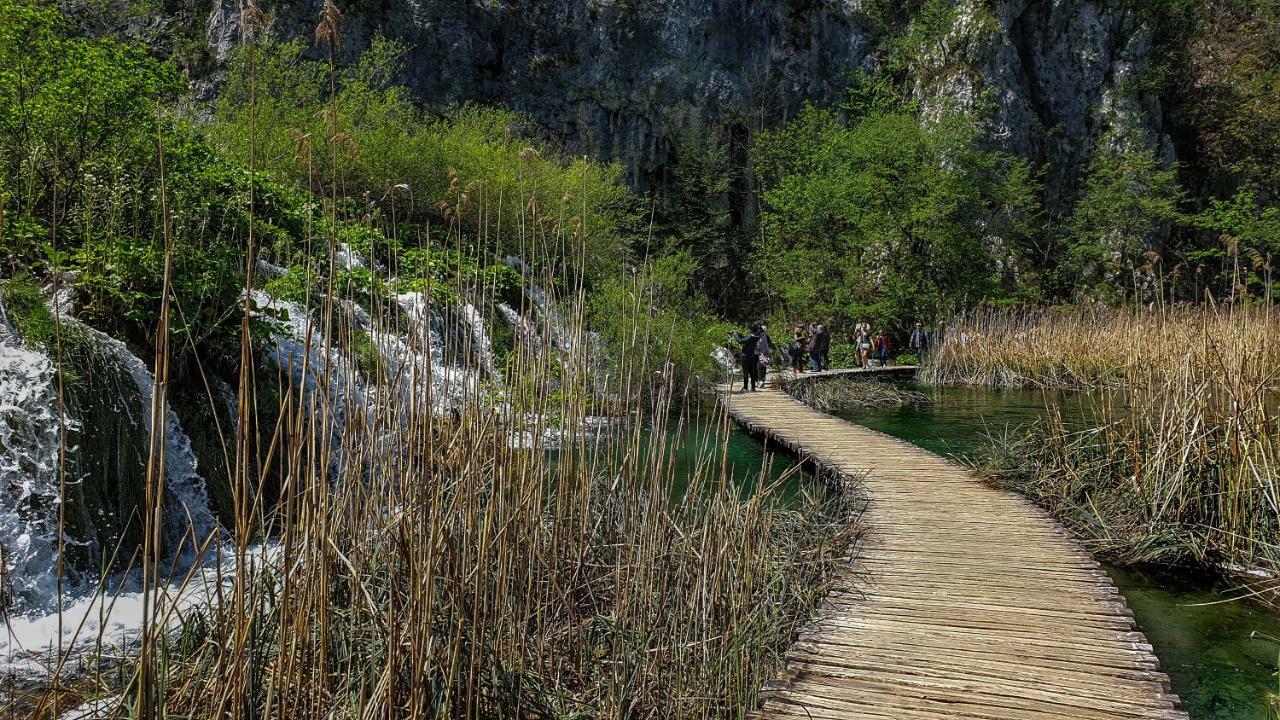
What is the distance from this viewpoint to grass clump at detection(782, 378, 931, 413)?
Answer: 1187 cm

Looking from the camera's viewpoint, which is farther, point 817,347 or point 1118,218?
point 1118,218

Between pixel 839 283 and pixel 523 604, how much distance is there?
19.8 meters

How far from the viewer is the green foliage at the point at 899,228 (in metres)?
20.3

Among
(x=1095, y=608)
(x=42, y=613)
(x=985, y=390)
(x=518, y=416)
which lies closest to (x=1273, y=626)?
(x=1095, y=608)

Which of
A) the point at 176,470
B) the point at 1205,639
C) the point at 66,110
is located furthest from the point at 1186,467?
the point at 66,110

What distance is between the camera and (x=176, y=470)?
4719mm

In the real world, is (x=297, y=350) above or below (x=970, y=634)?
above

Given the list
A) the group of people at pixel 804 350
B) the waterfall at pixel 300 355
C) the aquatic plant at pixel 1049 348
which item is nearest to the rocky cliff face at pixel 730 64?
the group of people at pixel 804 350

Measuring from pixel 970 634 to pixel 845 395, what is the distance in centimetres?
939

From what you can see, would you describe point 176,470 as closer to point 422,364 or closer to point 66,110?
point 66,110

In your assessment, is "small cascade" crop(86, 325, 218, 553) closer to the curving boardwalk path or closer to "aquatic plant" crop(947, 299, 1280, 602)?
the curving boardwalk path

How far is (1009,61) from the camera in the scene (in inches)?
1001

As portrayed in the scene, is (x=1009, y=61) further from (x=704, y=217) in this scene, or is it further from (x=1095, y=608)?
(x=1095, y=608)

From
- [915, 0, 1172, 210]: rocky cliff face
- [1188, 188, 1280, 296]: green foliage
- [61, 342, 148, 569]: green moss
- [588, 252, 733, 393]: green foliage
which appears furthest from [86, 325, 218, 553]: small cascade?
[915, 0, 1172, 210]: rocky cliff face
